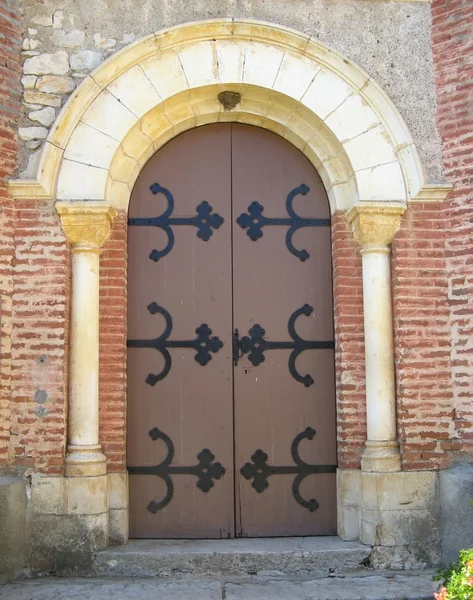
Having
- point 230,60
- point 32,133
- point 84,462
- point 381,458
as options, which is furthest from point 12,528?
point 230,60

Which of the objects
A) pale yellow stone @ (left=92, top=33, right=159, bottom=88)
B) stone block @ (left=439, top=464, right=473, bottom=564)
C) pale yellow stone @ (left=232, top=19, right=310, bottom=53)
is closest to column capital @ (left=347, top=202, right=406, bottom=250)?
pale yellow stone @ (left=232, top=19, right=310, bottom=53)

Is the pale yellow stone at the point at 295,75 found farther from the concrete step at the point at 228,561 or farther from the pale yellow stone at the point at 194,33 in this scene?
the concrete step at the point at 228,561

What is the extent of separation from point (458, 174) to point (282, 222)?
1343 millimetres

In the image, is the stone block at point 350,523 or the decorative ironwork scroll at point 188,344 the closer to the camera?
the stone block at point 350,523

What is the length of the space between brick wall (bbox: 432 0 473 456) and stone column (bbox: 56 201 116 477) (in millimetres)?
2501

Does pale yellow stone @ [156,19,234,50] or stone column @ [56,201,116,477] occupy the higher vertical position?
pale yellow stone @ [156,19,234,50]

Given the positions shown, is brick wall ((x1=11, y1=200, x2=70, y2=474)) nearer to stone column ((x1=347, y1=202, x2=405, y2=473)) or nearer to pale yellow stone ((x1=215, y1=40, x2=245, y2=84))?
pale yellow stone ((x1=215, y1=40, x2=245, y2=84))

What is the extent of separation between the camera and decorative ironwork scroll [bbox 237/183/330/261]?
5.48m

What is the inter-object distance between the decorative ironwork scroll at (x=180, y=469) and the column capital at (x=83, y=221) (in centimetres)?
147

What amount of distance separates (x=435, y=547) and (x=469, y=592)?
59.6 inches

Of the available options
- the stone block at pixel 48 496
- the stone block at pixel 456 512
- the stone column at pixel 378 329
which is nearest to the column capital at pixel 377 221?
the stone column at pixel 378 329

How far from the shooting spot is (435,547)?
487 cm

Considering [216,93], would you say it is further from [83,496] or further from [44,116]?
[83,496]

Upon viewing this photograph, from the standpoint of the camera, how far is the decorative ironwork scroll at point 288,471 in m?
5.28
